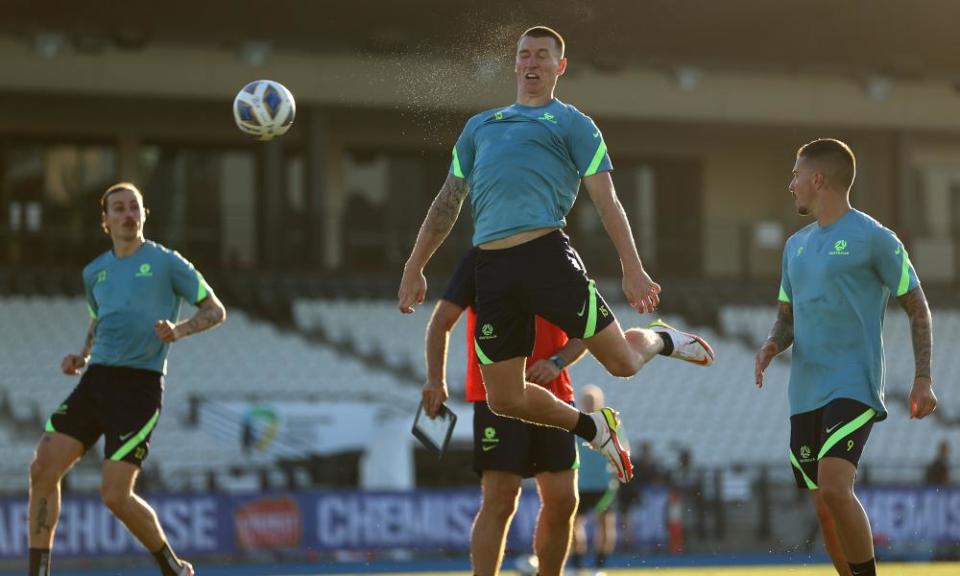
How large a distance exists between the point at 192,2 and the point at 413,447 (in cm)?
877

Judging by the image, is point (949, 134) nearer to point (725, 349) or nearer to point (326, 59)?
point (725, 349)

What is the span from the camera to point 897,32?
30.5 metres

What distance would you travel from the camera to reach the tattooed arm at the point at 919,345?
810 centimetres

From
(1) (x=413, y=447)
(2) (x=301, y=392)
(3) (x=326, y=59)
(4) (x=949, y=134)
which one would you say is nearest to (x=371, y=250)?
(3) (x=326, y=59)

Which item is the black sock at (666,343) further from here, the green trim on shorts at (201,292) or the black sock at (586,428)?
the green trim on shorts at (201,292)

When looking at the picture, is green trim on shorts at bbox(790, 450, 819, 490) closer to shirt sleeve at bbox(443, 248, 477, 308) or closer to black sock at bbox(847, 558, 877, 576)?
black sock at bbox(847, 558, 877, 576)

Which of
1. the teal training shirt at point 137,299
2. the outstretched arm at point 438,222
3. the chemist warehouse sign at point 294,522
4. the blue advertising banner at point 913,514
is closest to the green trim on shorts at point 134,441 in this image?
the teal training shirt at point 137,299

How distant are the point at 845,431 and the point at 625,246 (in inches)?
56.4

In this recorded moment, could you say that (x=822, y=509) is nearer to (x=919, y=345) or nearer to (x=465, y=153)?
(x=919, y=345)

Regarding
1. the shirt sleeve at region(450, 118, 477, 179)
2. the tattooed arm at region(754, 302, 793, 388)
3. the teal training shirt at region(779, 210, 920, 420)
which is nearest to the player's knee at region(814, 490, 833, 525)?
the teal training shirt at region(779, 210, 920, 420)

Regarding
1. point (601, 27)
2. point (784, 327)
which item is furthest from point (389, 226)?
point (784, 327)

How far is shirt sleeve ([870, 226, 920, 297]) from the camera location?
830 cm

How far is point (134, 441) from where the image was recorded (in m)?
9.60

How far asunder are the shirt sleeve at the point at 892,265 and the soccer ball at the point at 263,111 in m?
4.02
